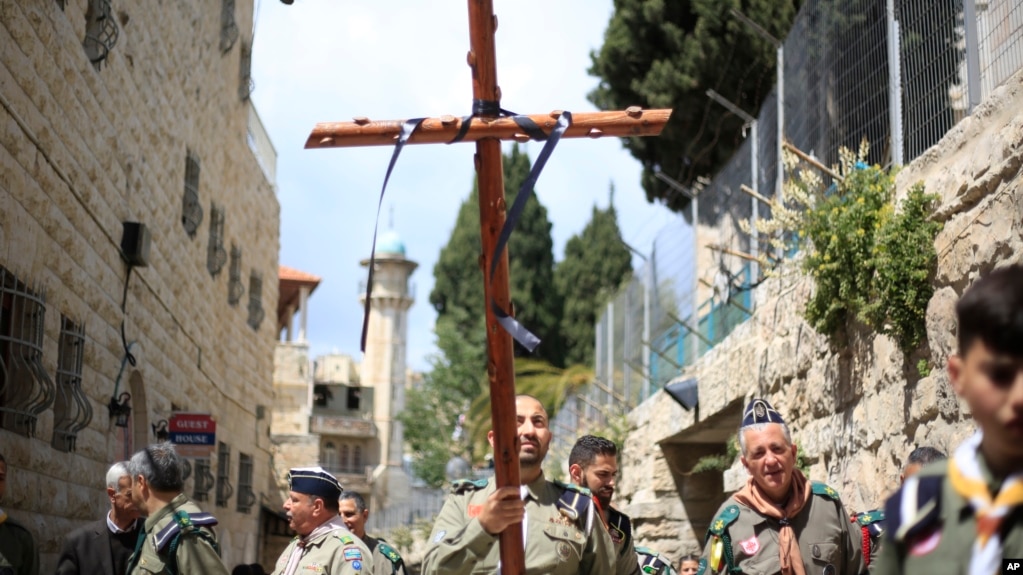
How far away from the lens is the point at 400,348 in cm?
6950

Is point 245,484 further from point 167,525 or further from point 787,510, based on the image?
point 787,510

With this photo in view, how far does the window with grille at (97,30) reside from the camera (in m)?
9.93

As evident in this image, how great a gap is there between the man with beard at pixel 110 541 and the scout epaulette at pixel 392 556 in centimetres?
165

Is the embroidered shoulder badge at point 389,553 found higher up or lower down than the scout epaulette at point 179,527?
lower down

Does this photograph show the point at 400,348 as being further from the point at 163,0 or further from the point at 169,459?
the point at 169,459

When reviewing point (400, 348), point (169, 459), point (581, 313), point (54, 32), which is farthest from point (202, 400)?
point (400, 348)

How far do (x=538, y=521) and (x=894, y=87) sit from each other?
5.32 meters

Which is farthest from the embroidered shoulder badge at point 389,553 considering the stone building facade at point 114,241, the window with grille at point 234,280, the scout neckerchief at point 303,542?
the window with grille at point 234,280

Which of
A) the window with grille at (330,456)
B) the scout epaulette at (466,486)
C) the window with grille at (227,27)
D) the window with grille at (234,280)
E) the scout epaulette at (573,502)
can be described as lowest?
the scout epaulette at (573,502)

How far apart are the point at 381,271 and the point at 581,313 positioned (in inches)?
1056

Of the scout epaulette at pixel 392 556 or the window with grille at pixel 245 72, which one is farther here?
the window with grille at pixel 245 72

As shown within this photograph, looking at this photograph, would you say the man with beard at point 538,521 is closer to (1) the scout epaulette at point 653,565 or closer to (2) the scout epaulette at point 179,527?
(2) the scout epaulette at point 179,527

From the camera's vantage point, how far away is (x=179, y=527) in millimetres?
5395

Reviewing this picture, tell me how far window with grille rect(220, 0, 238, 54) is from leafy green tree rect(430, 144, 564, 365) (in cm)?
2786
